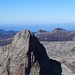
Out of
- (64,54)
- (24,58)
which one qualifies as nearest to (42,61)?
(24,58)

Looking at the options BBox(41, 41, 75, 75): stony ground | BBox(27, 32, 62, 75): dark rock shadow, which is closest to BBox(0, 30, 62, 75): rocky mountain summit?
BBox(27, 32, 62, 75): dark rock shadow

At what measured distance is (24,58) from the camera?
32906 millimetres

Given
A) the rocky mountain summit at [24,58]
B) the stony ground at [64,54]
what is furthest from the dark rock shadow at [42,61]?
the stony ground at [64,54]

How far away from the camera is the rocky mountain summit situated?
32.8 metres

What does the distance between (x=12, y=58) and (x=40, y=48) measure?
14.6ft

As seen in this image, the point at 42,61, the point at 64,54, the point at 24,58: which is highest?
the point at 24,58

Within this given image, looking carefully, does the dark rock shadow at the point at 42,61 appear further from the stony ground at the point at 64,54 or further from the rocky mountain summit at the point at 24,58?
the stony ground at the point at 64,54

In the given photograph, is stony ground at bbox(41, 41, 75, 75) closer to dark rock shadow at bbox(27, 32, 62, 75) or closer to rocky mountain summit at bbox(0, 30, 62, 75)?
dark rock shadow at bbox(27, 32, 62, 75)

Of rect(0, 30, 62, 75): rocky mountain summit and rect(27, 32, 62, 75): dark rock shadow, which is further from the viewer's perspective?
rect(27, 32, 62, 75): dark rock shadow

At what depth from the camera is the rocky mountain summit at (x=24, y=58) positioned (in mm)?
32844

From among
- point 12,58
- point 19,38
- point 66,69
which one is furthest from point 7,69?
point 66,69

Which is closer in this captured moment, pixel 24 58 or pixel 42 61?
pixel 24 58

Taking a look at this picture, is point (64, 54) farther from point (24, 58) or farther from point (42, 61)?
point (24, 58)

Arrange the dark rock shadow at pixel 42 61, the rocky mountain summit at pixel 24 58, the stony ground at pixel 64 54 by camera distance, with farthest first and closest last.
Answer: the stony ground at pixel 64 54 → the dark rock shadow at pixel 42 61 → the rocky mountain summit at pixel 24 58
